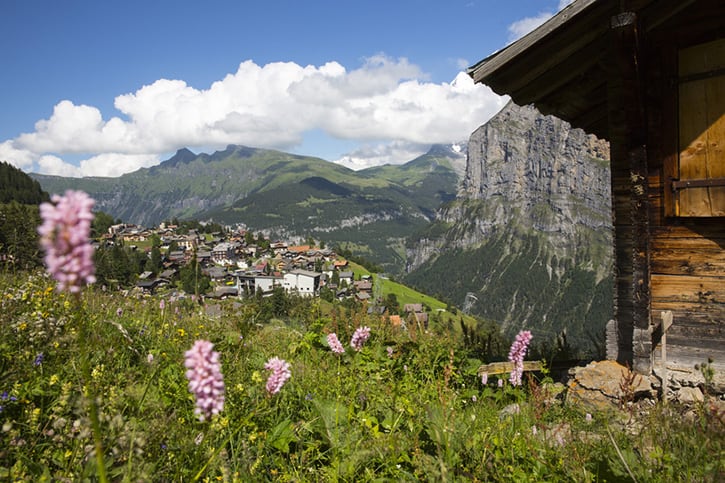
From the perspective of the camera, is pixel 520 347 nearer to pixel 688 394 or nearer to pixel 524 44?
pixel 688 394

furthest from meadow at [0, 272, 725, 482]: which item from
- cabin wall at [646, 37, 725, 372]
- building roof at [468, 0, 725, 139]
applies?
building roof at [468, 0, 725, 139]

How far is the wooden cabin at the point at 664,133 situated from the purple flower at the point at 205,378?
4987 millimetres

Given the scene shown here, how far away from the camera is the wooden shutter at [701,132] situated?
5.03 metres

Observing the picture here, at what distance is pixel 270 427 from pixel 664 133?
5.36 metres

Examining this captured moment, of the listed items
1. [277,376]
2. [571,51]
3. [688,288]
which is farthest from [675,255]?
[277,376]

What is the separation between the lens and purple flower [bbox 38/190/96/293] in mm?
949

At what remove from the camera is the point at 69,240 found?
37.9 inches

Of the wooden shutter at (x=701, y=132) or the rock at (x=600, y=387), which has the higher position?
the wooden shutter at (x=701, y=132)

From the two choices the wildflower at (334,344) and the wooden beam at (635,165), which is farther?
the wooden beam at (635,165)

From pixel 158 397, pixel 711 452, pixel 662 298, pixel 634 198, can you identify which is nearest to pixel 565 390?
pixel 662 298

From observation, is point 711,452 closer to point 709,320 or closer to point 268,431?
point 268,431

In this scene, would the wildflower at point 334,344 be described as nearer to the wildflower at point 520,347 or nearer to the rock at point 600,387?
the wildflower at point 520,347

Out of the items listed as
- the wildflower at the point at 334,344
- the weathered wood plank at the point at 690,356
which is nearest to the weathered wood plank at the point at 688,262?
the weathered wood plank at the point at 690,356

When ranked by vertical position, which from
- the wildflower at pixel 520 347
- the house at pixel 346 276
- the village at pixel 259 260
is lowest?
the house at pixel 346 276
